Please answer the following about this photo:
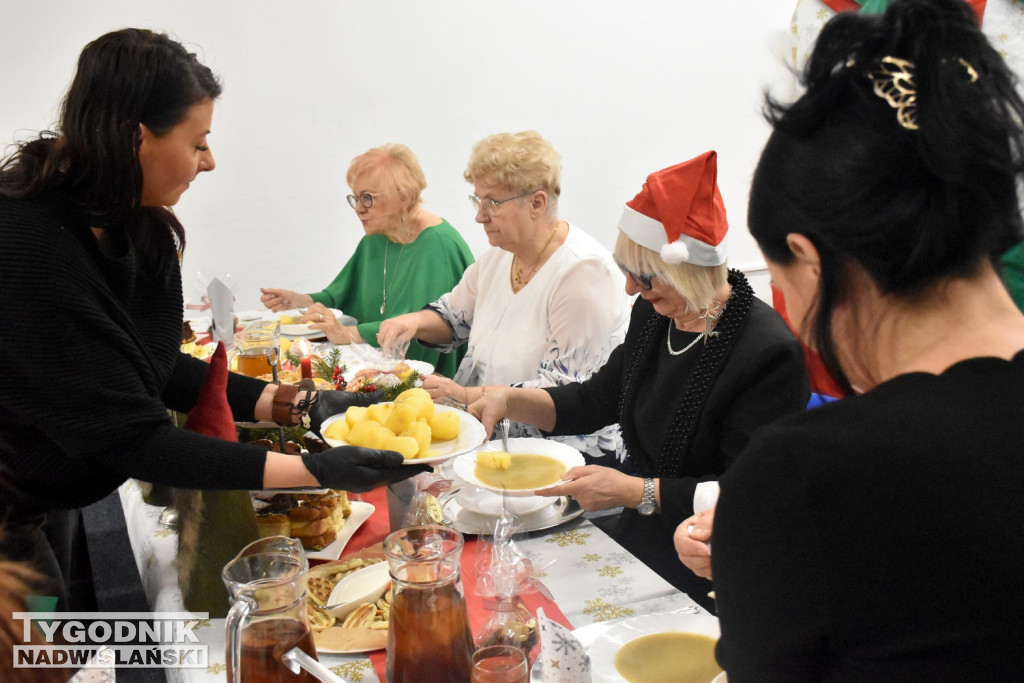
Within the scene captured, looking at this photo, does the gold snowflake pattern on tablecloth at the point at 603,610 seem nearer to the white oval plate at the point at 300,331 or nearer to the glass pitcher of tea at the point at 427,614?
the glass pitcher of tea at the point at 427,614

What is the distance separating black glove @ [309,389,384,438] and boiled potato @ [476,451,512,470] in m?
0.30

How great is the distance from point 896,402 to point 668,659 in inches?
22.1

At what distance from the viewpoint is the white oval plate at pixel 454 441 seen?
146 cm

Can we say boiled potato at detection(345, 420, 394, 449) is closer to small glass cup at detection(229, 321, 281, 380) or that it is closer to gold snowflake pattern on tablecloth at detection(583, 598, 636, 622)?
gold snowflake pattern on tablecloth at detection(583, 598, 636, 622)

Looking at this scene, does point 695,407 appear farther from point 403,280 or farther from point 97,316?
point 403,280

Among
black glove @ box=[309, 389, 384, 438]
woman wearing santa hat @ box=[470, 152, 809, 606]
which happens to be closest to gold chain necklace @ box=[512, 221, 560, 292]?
woman wearing santa hat @ box=[470, 152, 809, 606]

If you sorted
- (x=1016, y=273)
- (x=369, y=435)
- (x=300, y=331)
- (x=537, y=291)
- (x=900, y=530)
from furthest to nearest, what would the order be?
(x=300, y=331)
(x=537, y=291)
(x=1016, y=273)
(x=369, y=435)
(x=900, y=530)

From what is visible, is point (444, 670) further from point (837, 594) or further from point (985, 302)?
point (985, 302)

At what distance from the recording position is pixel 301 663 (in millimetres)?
882

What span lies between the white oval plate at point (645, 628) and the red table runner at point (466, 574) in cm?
10

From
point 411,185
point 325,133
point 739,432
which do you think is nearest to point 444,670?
point 739,432

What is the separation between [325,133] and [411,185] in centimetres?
136

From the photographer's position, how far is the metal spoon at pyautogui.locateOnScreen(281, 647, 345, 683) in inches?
33.8

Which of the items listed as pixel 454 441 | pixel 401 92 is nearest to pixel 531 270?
pixel 454 441
